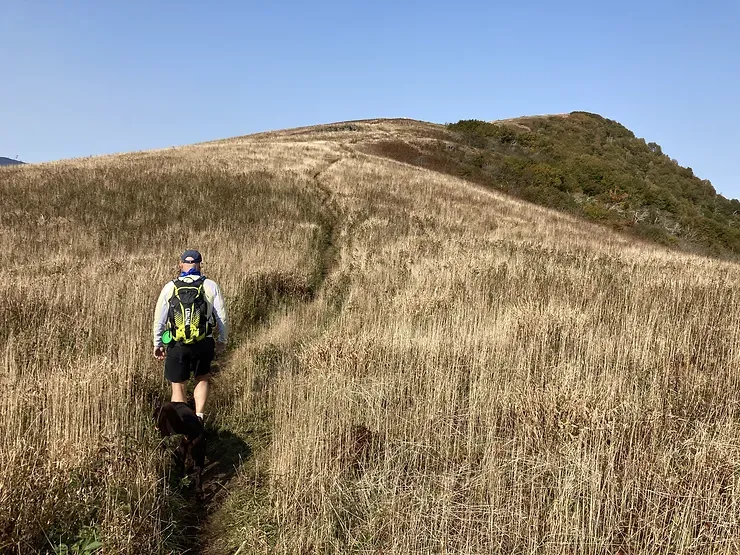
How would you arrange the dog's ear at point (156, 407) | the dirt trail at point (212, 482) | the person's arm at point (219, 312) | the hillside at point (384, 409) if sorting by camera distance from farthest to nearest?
the person's arm at point (219, 312) → the dog's ear at point (156, 407) → the dirt trail at point (212, 482) → the hillside at point (384, 409)

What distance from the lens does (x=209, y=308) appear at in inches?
175

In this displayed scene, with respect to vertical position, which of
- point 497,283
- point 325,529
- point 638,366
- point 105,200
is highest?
point 105,200

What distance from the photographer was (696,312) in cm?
660

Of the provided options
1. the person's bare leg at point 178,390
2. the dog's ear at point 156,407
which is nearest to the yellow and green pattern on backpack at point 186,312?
the person's bare leg at point 178,390

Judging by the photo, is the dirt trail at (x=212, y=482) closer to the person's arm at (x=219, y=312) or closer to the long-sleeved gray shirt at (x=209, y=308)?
the person's arm at (x=219, y=312)

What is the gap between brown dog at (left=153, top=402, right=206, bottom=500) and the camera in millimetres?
3623

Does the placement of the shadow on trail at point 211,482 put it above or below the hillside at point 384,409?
below

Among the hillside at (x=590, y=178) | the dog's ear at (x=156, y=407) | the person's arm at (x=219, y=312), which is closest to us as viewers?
the dog's ear at (x=156, y=407)

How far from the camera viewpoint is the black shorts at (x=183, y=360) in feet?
14.1

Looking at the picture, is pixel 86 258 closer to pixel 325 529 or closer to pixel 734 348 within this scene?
pixel 325 529

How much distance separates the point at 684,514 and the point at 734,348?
11.5 ft

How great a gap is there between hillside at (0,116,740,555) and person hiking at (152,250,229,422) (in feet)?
1.26

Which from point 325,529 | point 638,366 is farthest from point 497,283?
point 325,529

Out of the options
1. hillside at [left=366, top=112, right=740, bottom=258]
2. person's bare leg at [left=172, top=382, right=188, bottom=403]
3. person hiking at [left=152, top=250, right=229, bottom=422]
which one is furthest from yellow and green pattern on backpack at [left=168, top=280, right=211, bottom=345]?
hillside at [left=366, top=112, right=740, bottom=258]
